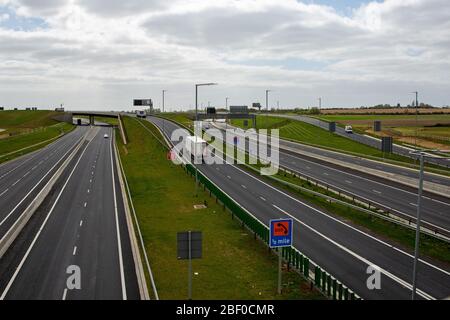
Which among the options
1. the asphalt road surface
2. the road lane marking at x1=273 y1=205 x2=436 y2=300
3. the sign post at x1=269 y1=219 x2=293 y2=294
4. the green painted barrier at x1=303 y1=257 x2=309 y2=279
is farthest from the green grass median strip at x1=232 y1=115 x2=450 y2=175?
the asphalt road surface

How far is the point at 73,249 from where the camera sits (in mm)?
29391

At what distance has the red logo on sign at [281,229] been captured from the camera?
76.0ft

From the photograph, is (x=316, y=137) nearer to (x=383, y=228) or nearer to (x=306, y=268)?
(x=383, y=228)

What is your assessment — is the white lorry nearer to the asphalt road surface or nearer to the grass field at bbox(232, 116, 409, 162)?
the asphalt road surface

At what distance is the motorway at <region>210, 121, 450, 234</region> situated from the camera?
39.7m

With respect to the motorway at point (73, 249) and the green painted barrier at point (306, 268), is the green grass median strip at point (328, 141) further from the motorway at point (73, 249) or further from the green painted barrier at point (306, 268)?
the motorway at point (73, 249)

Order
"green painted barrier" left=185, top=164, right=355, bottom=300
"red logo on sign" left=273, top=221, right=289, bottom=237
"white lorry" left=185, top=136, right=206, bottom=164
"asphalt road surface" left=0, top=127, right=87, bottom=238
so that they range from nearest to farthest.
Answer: "green painted barrier" left=185, top=164, right=355, bottom=300, "red logo on sign" left=273, top=221, right=289, bottom=237, "asphalt road surface" left=0, top=127, right=87, bottom=238, "white lorry" left=185, top=136, right=206, bottom=164

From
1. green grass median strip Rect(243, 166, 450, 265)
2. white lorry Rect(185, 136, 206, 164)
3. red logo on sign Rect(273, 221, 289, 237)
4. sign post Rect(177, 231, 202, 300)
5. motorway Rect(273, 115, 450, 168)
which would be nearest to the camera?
sign post Rect(177, 231, 202, 300)

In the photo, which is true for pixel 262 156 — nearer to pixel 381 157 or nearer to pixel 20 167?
pixel 381 157

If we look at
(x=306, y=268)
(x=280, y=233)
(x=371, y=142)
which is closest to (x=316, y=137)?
(x=371, y=142)

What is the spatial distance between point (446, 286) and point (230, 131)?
107488 millimetres

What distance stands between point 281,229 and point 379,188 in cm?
3145

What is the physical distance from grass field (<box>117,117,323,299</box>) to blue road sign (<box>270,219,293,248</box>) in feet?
7.56

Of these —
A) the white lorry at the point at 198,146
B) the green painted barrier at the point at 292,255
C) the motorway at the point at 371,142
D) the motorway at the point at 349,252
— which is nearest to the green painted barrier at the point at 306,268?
the green painted barrier at the point at 292,255
